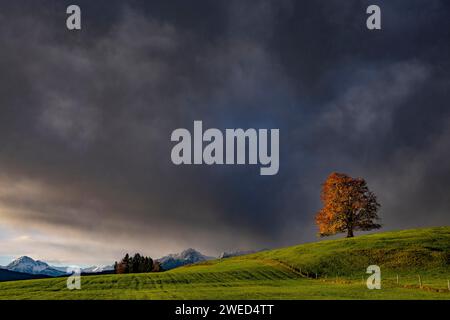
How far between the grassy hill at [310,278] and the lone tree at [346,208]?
634cm

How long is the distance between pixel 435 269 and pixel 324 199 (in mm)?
42066

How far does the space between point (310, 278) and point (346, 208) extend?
40.2 m

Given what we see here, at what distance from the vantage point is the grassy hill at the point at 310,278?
181ft

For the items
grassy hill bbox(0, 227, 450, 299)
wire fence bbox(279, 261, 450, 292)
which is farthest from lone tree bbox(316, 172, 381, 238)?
wire fence bbox(279, 261, 450, 292)

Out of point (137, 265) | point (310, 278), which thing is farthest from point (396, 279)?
point (137, 265)

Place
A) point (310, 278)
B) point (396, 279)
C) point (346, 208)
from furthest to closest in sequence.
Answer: point (346, 208), point (310, 278), point (396, 279)

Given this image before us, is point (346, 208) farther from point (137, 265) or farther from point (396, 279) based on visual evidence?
point (137, 265)

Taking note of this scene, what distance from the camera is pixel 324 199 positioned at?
383 ft

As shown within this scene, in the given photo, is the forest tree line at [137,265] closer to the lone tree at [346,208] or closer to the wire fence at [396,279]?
the lone tree at [346,208]

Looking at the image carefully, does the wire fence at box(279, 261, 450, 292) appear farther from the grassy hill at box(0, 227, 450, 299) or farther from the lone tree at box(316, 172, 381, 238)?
the lone tree at box(316, 172, 381, 238)

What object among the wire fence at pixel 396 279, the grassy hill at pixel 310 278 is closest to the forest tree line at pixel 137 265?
the grassy hill at pixel 310 278

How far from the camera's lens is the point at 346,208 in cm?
11369
